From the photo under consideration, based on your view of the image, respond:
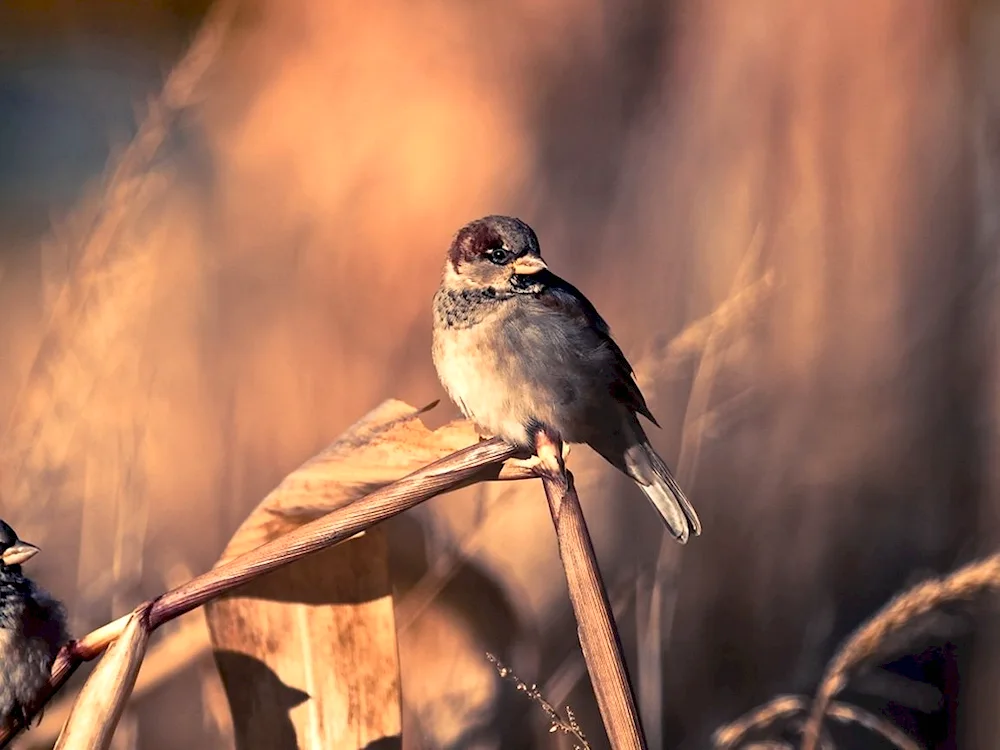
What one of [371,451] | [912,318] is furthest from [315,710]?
[912,318]

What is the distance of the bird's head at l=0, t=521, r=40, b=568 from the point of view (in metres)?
1.27

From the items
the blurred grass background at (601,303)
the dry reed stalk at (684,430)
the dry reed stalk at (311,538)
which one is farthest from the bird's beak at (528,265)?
the dry reed stalk at (311,538)

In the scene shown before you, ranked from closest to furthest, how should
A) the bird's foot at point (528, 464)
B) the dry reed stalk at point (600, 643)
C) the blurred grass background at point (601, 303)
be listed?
the dry reed stalk at point (600, 643), the bird's foot at point (528, 464), the blurred grass background at point (601, 303)

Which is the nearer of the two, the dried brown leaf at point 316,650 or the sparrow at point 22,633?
the sparrow at point 22,633

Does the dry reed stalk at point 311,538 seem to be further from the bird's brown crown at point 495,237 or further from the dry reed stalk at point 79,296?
the dry reed stalk at point 79,296

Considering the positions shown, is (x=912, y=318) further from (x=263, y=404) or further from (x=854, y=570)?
(x=263, y=404)

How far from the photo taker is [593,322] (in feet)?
5.38

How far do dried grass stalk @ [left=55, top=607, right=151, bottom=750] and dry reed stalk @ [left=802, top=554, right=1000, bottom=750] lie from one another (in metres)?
0.80

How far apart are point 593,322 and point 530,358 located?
0.14m

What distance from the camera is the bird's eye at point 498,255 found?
5.15 feet

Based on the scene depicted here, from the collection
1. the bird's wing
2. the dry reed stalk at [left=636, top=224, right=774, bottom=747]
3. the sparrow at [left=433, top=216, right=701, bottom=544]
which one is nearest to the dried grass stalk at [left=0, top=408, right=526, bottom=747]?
the sparrow at [left=433, top=216, right=701, bottom=544]

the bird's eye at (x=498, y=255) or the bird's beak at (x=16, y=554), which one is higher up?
the bird's eye at (x=498, y=255)

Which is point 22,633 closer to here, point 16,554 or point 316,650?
point 16,554

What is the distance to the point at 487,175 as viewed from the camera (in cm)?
259
